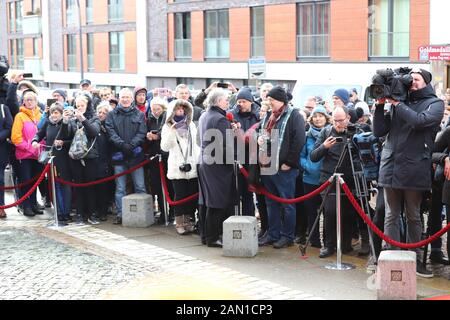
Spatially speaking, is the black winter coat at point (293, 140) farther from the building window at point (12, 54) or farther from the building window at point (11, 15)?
the building window at point (11, 15)

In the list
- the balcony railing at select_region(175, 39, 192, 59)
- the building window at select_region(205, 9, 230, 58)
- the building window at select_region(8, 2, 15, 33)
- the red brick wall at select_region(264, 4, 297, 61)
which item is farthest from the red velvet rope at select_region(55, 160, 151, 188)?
the building window at select_region(8, 2, 15, 33)

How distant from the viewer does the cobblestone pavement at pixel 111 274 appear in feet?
26.1

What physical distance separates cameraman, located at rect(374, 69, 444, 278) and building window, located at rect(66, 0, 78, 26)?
47.7 meters

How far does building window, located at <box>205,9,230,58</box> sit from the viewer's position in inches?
1540

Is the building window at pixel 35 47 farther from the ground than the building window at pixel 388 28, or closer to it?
farther from the ground

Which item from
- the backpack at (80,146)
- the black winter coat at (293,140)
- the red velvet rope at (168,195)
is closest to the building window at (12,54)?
the backpack at (80,146)

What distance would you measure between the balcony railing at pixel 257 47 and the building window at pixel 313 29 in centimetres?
254

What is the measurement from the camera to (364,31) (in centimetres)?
3161

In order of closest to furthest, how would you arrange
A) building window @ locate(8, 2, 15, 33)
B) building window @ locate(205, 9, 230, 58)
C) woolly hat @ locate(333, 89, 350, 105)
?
1. woolly hat @ locate(333, 89, 350, 105)
2. building window @ locate(205, 9, 230, 58)
3. building window @ locate(8, 2, 15, 33)

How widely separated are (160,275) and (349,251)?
2.61 metres

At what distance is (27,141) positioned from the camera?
1277 centimetres

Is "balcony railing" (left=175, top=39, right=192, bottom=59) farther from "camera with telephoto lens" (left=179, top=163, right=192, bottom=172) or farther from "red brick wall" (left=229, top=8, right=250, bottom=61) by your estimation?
"camera with telephoto lens" (left=179, top=163, right=192, bottom=172)

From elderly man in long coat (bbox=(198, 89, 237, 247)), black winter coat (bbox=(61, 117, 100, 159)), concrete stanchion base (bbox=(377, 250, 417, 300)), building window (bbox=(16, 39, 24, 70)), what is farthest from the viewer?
building window (bbox=(16, 39, 24, 70))
